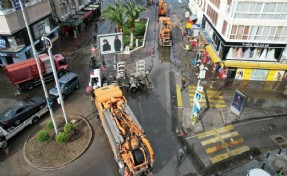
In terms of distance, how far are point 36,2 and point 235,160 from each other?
3736cm

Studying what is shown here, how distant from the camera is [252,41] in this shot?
101 feet

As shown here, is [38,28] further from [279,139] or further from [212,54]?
[279,139]

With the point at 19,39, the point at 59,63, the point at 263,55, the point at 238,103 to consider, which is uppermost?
the point at 19,39

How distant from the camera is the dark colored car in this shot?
23.5 meters

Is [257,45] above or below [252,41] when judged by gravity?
below

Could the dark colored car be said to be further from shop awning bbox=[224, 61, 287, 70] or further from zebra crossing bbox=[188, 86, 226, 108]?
shop awning bbox=[224, 61, 287, 70]

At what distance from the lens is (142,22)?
55.5 meters

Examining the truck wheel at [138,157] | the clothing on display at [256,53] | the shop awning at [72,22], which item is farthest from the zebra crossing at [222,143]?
the shop awning at [72,22]

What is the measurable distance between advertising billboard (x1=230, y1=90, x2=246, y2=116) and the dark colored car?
71.4 ft

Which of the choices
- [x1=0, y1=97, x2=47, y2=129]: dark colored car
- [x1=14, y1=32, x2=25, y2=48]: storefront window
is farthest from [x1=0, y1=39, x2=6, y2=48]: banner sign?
[x1=0, y1=97, x2=47, y2=129]: dark colored car

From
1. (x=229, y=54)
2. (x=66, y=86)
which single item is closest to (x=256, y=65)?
(x=229, y=54)

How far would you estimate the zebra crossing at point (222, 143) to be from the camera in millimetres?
21766

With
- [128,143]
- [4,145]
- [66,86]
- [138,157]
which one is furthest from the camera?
[66,86]

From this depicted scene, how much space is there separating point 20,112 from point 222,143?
2115 cm
